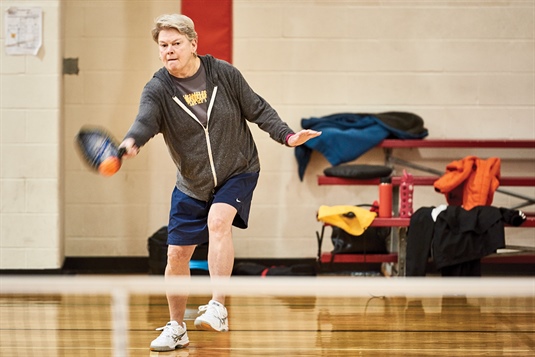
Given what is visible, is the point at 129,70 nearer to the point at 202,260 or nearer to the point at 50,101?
the point at 50,101

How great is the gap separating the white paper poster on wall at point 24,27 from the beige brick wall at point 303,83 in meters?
Result: 0.46

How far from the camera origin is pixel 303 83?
6793 mm

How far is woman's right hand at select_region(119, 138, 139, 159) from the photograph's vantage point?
361cm

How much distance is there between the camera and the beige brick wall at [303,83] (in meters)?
6.73

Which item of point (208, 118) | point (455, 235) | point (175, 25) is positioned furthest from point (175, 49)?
point (455, 235)

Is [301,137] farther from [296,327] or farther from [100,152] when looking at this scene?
[296,327]

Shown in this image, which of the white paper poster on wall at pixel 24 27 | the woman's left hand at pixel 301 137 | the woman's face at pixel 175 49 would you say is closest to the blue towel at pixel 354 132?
the white paper poster on wall at pixel 24 27

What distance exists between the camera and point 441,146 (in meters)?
6.48

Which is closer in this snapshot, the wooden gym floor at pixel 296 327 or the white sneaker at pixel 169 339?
the white sneaker at pixel 169 339

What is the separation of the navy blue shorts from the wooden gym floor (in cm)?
57

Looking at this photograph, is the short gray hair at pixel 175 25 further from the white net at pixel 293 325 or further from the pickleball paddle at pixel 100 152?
the white net at pixel 293 325

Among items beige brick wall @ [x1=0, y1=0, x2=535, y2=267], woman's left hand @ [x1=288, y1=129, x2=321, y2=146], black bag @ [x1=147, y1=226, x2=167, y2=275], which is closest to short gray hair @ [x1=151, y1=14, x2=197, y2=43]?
woman's left hand @ [x1=288, y1=129, x2=321, y2=146]

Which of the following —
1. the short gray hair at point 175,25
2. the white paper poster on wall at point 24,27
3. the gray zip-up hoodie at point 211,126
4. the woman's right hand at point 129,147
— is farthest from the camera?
the white paper poster on wall at point 24,27

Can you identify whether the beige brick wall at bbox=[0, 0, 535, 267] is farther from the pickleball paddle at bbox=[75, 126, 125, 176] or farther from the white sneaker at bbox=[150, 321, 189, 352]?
the pickleball paddle at bbox=[75, 126, 125, 176]
